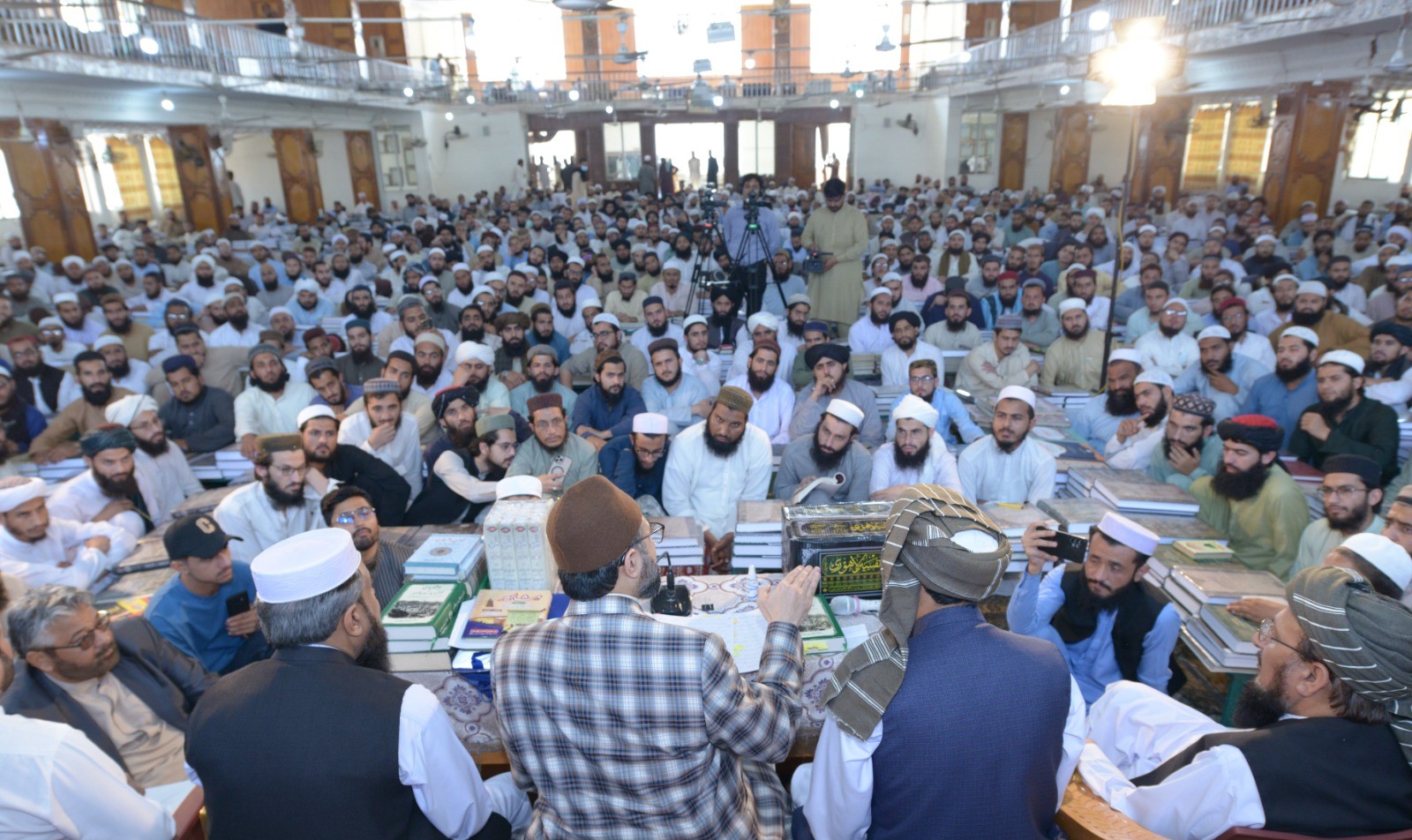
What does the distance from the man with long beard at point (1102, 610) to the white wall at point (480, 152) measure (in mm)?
24160

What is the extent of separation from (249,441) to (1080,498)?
15.4ft

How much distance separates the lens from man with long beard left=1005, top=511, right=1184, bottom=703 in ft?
8.92

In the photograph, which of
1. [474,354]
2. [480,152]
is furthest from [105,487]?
[480,152]

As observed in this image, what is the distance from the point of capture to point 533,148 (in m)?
27.9

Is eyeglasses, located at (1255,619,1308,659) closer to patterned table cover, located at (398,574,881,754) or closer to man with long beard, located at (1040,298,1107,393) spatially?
patterned table cover, located at (398,574,881,754)

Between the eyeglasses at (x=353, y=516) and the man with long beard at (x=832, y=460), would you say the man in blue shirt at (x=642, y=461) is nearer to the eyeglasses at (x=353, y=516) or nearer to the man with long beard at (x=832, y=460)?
the man with long beard at (x=832, y=460)

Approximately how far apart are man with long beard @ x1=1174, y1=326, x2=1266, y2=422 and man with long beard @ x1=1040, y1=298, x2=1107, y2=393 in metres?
0.74

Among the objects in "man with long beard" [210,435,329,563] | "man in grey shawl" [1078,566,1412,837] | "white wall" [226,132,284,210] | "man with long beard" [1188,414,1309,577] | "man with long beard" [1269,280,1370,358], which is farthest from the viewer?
"white wall" [226,132,284,210]

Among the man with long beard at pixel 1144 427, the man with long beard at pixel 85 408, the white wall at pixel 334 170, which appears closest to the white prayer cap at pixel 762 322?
the man with long beard at pixel 1144 427

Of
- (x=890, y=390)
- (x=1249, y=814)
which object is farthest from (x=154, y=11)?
(x=1249, y=814)

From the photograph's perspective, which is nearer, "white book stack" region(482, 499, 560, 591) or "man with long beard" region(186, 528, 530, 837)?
"man with long beard" region(186, 528, 530, 837)

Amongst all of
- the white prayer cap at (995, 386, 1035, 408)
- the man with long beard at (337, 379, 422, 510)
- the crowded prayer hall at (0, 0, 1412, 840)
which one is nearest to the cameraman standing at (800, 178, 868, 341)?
the crowded prayer hall at (0, 0, 1412, 840)

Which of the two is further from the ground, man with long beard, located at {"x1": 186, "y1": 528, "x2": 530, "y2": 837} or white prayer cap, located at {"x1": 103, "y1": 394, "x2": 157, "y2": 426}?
man with long beard, located at {"x1": 186, "y1": 528, "x2": 530, "y2": 837}

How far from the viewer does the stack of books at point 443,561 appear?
2598 mm
